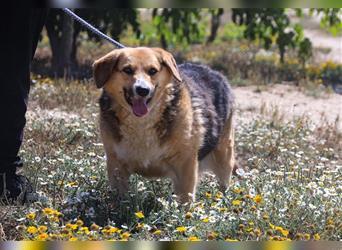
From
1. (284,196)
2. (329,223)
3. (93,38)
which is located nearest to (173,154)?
(284,196)

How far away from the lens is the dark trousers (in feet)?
15.3

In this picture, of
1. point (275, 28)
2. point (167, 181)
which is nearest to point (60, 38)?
point (275, 28)

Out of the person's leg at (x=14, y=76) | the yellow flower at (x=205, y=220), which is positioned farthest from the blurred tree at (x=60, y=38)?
the yellow flower at (x=205, y=220)

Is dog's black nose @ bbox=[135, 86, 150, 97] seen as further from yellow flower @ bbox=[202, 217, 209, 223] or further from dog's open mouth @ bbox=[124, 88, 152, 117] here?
yellow flower @ bbox=[202, 217, 209, 223]

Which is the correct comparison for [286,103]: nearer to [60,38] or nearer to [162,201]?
[60,38]

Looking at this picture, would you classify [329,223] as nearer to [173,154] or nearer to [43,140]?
[173,154]

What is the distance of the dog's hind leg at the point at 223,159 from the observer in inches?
225

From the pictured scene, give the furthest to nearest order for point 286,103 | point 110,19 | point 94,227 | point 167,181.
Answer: point 110,19, point 286,103, point 167,181, point 94,227

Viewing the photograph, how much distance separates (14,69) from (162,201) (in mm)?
1163

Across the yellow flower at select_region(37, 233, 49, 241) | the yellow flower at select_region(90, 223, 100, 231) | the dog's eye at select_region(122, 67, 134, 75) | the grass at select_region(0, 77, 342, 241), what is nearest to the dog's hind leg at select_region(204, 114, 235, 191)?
the grass at select_region(0, 77, 342, 241)

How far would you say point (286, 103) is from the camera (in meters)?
9.38

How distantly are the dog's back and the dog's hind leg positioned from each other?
126 millimetres

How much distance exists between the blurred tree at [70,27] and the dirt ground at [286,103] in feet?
7.33

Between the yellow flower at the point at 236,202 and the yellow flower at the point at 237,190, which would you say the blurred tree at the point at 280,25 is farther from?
the yellow flower at the point at 236,202
